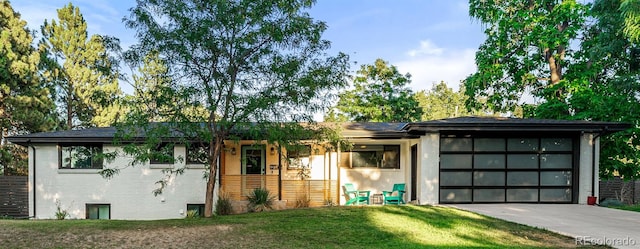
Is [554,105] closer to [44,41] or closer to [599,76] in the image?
[599,76]

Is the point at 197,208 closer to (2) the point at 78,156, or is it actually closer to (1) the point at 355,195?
(2) the point at 78,156

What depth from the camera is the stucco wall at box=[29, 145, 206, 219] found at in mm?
12805

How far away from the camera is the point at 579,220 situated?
28.7 ft

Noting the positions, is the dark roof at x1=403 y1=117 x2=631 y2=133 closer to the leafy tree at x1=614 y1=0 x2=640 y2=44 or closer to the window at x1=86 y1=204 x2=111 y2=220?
the leafy tree at x1=614 y1=0 x2=640 y2=44

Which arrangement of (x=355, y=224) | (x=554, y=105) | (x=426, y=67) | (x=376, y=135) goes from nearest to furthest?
(x=355, y=224) → (x=376, y=135) → (x=554, y=105) → (x=426, y=67)

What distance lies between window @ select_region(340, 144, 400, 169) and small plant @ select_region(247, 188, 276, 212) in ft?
11.3

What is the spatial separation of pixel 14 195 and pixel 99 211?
3789 mm

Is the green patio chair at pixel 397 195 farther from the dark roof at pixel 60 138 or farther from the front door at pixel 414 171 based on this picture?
the dark roof at pixel 60 138

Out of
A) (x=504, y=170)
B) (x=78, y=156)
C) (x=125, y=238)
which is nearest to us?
(x=125, y=238)

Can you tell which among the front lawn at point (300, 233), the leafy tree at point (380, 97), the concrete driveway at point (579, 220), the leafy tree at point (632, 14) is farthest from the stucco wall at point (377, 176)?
the leafy tree at point (380, 97)

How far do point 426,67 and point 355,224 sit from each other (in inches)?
733

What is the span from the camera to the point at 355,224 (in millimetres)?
8250

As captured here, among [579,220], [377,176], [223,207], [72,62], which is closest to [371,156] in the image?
[377,176]

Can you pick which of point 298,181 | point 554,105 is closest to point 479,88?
point 554,105
